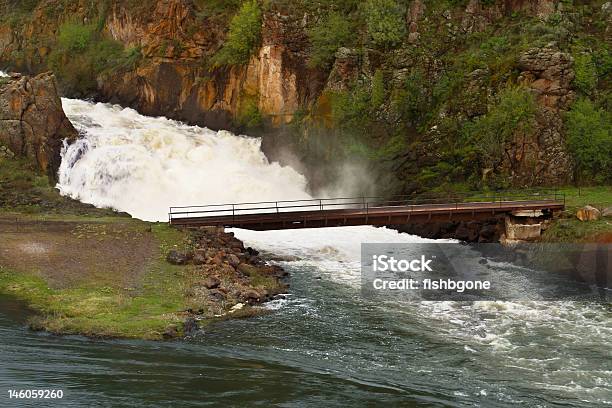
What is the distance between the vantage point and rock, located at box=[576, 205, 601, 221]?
153ft

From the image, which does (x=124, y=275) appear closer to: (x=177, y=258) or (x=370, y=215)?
(x=177, y=258)

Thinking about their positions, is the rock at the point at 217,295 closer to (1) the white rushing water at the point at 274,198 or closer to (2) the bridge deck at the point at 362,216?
(1) the white rushing water at the point at 274,198

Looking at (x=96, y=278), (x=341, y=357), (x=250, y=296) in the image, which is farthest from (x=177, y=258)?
(x=341, y=357)

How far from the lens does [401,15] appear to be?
70.8m

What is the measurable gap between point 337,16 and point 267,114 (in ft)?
42.0

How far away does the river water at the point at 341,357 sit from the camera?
24.1 m

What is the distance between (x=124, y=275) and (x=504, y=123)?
117 feet

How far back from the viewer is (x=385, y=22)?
69.6 m

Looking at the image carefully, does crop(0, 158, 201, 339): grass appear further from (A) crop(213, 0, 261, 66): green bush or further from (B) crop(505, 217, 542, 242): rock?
(A) crop(213, 0, 261, 66): green bush

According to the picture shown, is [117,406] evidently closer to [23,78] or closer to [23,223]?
[23,223]

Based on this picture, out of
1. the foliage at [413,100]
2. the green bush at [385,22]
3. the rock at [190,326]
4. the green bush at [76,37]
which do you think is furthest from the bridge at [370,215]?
the green bush at [76,37]

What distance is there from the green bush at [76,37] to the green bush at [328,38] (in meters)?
37.3

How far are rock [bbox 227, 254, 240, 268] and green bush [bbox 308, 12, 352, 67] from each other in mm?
33617

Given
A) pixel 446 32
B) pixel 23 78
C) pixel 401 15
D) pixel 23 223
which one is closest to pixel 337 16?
pixel 401 15
